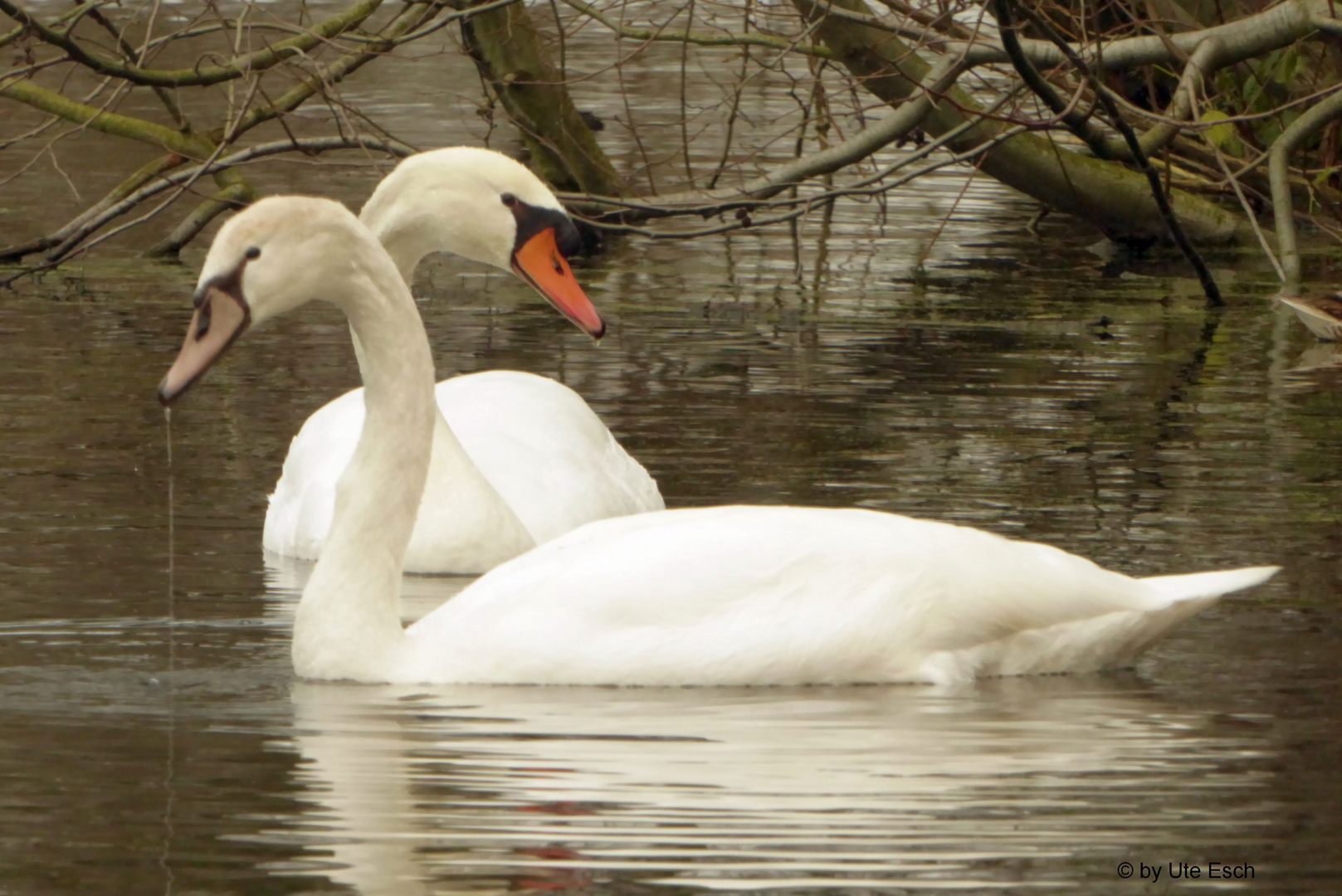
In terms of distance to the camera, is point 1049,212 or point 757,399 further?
point 1049,212

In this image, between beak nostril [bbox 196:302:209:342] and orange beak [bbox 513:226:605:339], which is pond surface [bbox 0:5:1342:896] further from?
orange beak [bbox 513:226:605:339]

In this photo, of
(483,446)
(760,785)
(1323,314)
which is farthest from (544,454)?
(1323,314)

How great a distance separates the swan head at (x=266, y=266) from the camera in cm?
555

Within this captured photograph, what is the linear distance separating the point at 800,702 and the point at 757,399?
437 cm

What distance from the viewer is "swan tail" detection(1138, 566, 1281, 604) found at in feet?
18.8

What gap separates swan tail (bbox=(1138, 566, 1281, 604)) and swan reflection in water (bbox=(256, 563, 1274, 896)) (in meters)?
0.22

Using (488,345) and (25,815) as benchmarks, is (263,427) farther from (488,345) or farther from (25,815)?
(25,815)

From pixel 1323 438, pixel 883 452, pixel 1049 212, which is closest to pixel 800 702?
pixel 883 452

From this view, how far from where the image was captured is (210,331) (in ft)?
18.3

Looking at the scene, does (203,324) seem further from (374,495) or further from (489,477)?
(489,477)

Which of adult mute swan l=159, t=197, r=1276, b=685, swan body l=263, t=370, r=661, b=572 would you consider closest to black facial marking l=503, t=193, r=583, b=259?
swan body l=263, t=370, r=661, b=572

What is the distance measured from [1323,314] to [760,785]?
24.1ft

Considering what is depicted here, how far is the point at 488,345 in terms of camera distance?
11.4 m

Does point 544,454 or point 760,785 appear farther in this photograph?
point 544,454
